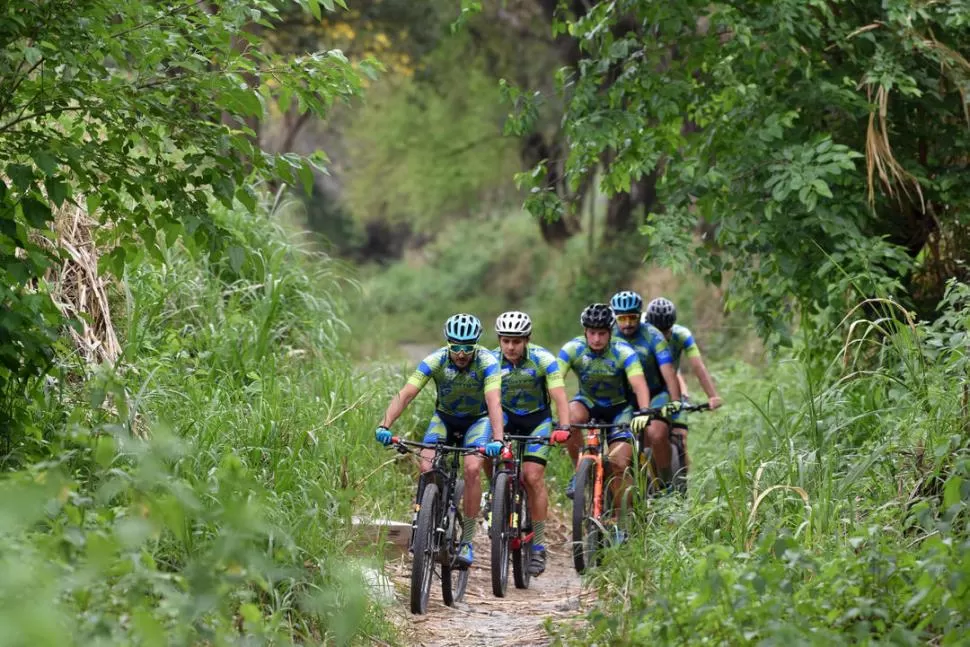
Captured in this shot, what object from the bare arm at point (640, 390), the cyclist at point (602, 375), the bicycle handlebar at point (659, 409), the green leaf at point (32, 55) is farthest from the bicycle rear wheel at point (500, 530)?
the green leaf at point (32, 55)

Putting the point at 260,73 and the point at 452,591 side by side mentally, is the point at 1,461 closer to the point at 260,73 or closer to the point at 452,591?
the point at 260,73

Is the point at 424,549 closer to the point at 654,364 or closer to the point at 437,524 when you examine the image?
the point at 437,524

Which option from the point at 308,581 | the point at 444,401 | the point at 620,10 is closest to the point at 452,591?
the point at 444,401

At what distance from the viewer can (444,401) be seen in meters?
9.28

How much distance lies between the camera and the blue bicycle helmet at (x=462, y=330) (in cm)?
898

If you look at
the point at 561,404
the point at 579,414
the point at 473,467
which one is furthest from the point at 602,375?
the point at 473,467

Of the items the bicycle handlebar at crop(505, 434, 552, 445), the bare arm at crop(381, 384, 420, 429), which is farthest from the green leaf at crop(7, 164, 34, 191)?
the bicycle handlebar at crop(505, 434, 552, 445)

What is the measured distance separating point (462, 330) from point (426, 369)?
0.38m

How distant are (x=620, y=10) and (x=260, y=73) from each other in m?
4.09

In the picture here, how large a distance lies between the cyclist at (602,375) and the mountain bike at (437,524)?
1661 millimetres

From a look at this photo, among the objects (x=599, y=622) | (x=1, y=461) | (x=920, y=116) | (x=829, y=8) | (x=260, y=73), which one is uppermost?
(x=829, y=8)

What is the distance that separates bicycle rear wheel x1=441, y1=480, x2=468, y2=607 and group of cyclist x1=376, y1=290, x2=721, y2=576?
66 mm

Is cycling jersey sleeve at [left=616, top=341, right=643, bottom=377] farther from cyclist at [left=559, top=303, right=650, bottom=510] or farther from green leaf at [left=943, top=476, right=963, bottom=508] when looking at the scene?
green leaf at [left=943, top=476, right=963, bottom=508]

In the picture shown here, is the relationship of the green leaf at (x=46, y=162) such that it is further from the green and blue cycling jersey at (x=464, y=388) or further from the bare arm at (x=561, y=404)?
the bare arm at (x=561, y=404)
